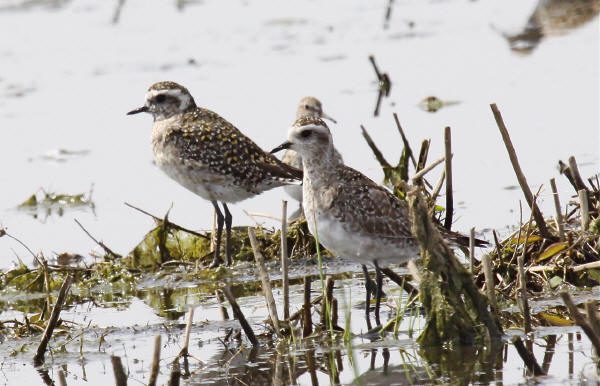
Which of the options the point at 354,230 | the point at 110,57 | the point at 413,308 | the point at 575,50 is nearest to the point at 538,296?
the point at 413,308

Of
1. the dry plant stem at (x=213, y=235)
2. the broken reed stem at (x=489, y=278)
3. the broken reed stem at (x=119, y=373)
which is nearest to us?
the broken reed stem at (x=119, y=373)

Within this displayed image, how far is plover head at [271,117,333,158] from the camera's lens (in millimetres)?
8727

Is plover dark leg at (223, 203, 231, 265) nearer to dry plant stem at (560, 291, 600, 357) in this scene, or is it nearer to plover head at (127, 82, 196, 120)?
plover head at (127, 82, 196, 120)

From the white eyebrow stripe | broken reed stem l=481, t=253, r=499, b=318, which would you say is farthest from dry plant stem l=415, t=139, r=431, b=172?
broken reed stem l=481, t=253, r=499, b=318

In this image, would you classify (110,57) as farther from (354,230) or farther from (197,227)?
(354,230)

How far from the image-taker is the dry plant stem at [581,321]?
619 centimetres

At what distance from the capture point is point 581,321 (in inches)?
245

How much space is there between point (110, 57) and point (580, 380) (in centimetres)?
1461

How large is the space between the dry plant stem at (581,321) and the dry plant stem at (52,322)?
3314 mm

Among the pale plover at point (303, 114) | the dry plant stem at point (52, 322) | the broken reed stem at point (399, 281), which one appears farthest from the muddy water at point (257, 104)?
the broken reed stem at point (399, 281)

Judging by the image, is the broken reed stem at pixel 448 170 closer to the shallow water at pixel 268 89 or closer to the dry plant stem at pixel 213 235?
the shallow water at pixel 268 89

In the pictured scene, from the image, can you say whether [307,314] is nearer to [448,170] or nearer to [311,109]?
[448,170]

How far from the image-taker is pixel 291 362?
737 centimetres

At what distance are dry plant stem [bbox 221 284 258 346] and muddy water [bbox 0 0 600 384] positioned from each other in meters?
0.13
